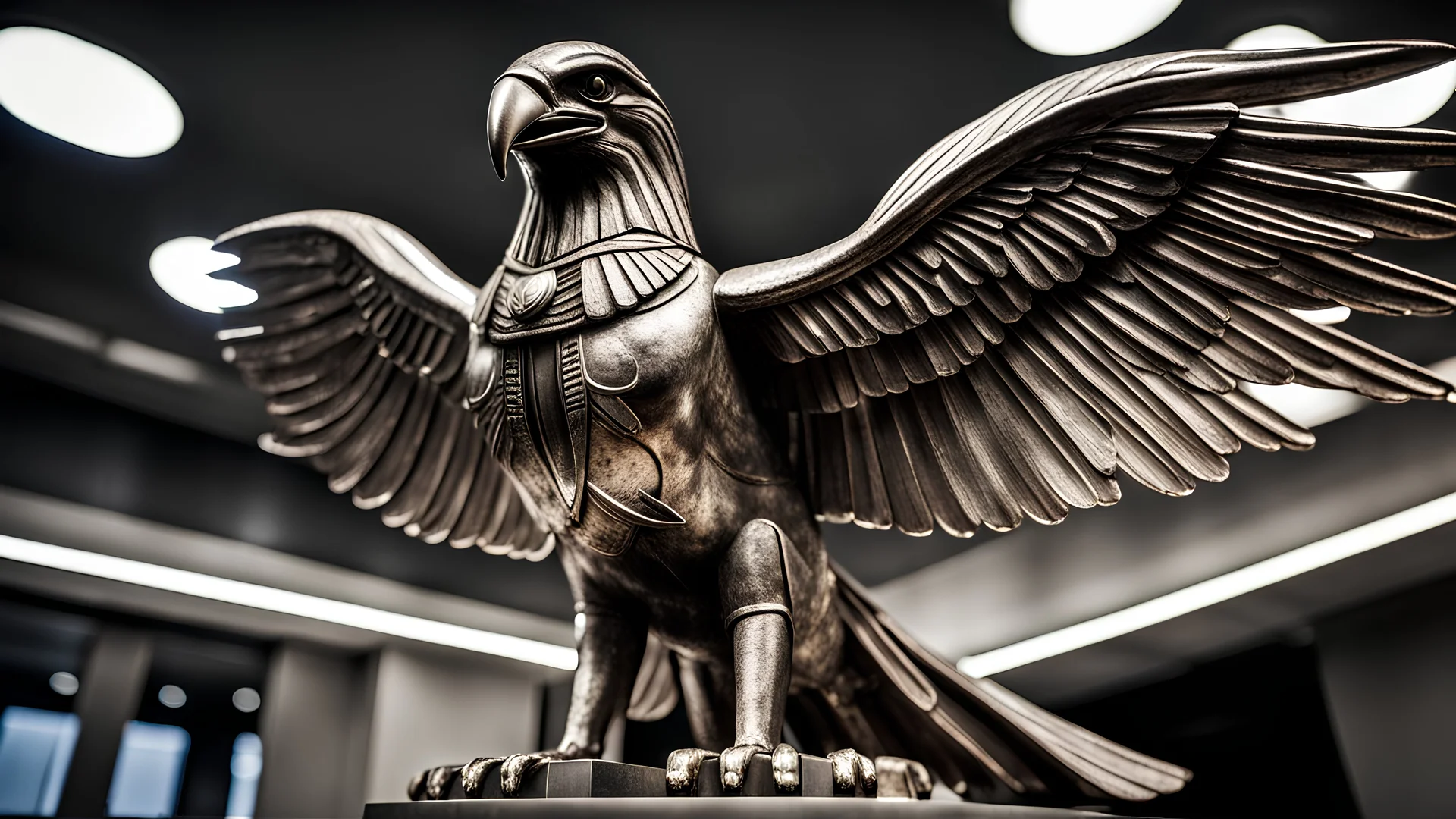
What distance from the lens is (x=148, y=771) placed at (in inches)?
89.3

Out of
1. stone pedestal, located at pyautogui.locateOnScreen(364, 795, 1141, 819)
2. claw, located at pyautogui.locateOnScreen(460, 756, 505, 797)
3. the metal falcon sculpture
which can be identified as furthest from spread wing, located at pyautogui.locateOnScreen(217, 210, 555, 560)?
stone pedestal, located at pyautogui.locateOnScreen(364, 795, 1141, 819)

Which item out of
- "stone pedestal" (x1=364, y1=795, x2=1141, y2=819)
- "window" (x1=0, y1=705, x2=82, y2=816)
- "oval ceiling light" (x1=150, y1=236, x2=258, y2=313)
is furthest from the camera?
"window" (x1=0, y1=705, x2=82, y2=816)

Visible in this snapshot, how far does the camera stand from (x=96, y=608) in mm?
1906

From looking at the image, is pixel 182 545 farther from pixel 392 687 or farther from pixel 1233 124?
pixel 1233 124

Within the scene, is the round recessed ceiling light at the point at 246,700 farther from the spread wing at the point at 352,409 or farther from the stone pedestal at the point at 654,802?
the stone pedestal at the point at 654,802

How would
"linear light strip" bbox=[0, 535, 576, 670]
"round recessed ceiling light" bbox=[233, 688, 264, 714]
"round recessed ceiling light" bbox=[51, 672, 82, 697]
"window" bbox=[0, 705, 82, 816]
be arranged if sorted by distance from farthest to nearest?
"round recessed ceiling light" bbox=[233, 688, 264, 714] → "round recessed ceiling light" bbox=[51, 672, 82, 697] → "window" bbox=[0, 705, 82, 816] → "linear light strip" bbox=[0, 535, 576, 670]

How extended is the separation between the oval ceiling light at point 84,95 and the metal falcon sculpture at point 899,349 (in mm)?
479

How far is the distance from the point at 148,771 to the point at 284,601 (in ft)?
2.37

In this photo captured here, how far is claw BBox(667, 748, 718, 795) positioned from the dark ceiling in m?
0.97

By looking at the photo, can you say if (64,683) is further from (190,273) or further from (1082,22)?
(1082,22)

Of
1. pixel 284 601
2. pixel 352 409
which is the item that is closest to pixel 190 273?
pixel 352 409

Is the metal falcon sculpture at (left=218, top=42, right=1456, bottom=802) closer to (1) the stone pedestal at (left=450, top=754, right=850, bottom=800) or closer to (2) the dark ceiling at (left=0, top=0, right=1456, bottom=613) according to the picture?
(1) the stone pedestal at (left=450, top=754, right=850, bottom=800)

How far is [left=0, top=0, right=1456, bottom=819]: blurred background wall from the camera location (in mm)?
1227

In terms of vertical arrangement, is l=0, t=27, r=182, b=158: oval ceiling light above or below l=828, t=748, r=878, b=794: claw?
above
